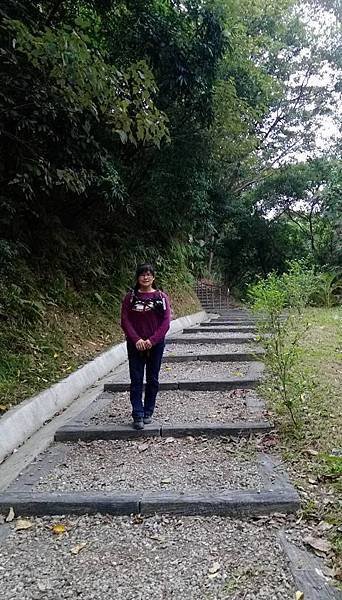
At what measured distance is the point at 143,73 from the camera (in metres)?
3.36

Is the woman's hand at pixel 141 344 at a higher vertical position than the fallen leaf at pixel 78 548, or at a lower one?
higher

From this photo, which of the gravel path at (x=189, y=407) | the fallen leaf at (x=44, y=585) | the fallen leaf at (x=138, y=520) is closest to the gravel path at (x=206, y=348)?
the gravel path at (x=189, y=407)

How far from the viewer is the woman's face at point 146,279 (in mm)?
3426

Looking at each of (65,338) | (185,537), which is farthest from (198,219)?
(185,537)

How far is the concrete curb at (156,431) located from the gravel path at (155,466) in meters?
0.06

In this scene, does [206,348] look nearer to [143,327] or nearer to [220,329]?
[220,329]

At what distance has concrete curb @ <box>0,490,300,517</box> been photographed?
227cm

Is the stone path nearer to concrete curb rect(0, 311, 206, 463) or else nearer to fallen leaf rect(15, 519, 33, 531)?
fallen leaf rect(15, 519, 33, 531)

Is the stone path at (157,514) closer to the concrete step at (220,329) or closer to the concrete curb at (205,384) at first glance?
the concrete curb at (205,384)

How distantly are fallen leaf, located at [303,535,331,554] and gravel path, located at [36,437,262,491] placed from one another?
0.47 m

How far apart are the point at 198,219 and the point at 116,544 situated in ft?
27.0

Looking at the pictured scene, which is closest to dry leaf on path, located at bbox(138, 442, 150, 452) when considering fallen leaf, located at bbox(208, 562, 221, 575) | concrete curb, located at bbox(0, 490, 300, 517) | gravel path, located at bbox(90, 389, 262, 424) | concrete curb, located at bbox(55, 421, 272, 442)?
concrete curb, located at bbox(55, 421, 272, 442)

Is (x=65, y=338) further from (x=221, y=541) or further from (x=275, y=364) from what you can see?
(x=221, y=541)

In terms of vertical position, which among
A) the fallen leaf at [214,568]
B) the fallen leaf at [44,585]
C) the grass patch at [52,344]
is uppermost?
the grass patch at [52,344]
